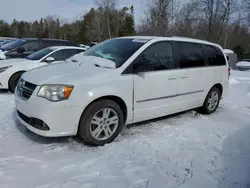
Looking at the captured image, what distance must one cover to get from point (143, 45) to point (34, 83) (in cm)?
185

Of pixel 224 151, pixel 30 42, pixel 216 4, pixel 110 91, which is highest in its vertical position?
pixel 216 4

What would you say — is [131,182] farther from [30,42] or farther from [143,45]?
[30,42]

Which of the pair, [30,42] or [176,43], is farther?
[30,42]

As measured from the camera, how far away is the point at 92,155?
324 cm

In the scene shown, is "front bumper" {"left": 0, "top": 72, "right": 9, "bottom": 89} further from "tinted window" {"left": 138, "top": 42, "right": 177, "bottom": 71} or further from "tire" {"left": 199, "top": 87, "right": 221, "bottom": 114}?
"tire" {"left": 199, "top": 87, "right": 221, "bottom": 114}

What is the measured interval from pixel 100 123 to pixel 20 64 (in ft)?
14.0

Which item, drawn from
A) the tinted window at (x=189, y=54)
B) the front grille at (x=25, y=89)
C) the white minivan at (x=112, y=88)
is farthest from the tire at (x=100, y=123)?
the tinted window at (x=189, y=54)

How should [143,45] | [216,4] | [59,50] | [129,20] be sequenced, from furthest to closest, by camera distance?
1. [129,20]
2. [216,4]
3. [59,50]
4. [143,45]

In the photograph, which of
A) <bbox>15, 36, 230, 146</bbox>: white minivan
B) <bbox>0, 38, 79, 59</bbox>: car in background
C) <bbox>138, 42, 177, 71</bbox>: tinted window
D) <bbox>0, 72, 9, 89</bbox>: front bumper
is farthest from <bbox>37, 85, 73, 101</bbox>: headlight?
<bbox>0, 38, 79, 59</bbox>: car in background

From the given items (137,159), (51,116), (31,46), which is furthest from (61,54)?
(137,159)

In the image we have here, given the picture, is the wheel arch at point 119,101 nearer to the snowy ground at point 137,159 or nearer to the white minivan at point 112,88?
the white minivan at point 112,88

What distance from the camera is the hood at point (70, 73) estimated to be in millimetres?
3257

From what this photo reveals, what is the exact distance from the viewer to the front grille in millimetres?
3345


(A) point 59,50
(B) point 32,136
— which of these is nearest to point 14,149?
(B) point 32,136
